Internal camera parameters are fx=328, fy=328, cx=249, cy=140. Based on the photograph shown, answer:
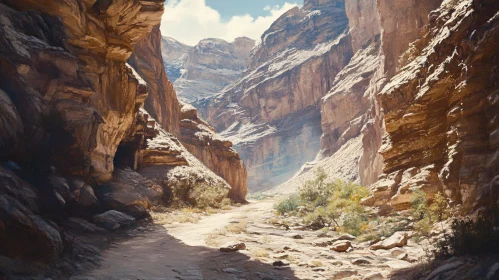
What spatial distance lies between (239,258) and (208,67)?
492 ft

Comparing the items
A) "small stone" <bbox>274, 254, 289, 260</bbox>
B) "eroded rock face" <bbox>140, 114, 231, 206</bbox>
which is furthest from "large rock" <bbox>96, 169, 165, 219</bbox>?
"small stone" <bbox>274, 254, 289, 260</bbox>

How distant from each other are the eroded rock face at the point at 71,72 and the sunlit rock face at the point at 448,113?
46.6ft

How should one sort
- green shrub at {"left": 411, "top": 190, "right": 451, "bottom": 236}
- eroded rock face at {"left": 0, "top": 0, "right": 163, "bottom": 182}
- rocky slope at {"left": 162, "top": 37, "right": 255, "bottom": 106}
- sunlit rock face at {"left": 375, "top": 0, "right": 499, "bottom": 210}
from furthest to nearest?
rocky slope at {"left": 162, "top": 37, "right": 255, "bottom": 106} → sunlit rock face at {"left": 375, "top": 0, "right": 499, "bottom": 210} → green shrub at {"left": 411, "top": 190, "right": 451, "bottom": 236} → eroded rock face at {"left": 0, "top": 0, "right": 163, "bottom": 182}

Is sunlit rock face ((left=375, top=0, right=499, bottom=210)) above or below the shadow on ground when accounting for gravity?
above

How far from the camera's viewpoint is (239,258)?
998cm

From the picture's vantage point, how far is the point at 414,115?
17312 mm

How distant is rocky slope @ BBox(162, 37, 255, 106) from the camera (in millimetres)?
145363

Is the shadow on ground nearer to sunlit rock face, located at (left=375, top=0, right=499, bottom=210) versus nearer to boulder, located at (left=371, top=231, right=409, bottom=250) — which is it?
boulder, located at (left=371, top=231, right=409, bottom=250)

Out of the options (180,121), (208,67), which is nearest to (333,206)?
(180,121)

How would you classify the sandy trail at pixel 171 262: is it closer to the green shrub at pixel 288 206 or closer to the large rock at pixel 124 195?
the large rock at pixel 124 195

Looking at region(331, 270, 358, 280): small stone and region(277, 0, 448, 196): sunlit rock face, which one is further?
region(277, 0, 448, 196): sunlit rock face

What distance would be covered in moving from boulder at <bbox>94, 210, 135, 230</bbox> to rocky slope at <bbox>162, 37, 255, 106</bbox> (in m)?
125

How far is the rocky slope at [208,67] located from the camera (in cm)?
14536

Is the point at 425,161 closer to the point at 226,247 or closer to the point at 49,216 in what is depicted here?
the point at 226,247
